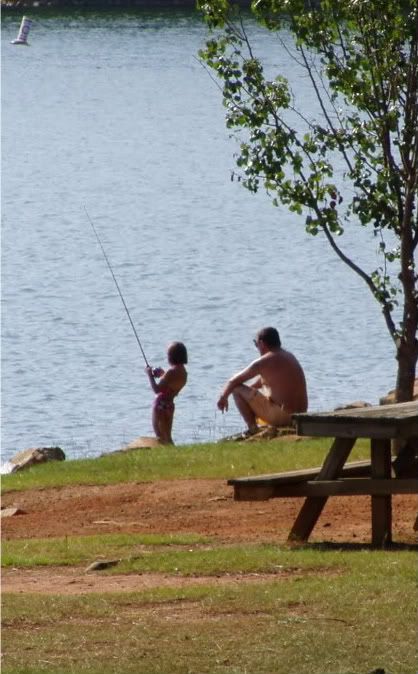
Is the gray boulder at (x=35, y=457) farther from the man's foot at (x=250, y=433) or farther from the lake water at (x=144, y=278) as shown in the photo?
the lake water at (x=144, y=278)

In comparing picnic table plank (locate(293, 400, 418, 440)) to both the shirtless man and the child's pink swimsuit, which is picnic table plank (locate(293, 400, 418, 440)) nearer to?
the shirtless man

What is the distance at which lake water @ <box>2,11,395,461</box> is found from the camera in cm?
1906

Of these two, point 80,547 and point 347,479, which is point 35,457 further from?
point 347,479

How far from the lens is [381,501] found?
9.05 m

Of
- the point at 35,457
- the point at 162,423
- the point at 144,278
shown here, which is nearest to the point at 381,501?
the point at 35,457

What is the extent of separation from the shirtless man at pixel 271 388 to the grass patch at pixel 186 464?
77 centimetres

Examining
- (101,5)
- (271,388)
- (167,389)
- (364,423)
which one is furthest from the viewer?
(101,5)

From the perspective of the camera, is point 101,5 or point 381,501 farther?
point 101,5

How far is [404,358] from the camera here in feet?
39.9

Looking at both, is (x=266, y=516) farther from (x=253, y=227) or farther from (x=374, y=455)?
(x=253, y=227)

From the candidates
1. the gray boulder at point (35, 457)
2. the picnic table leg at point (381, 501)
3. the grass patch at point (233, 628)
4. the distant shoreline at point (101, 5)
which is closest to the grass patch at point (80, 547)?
the picnic table leg at point (381, 501)

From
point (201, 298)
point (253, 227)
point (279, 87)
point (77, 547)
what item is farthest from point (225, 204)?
point (77, 547)

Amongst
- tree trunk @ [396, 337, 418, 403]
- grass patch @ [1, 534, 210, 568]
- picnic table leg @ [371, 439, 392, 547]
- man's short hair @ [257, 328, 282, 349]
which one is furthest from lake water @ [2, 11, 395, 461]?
picnic table leg @ [371, 439, 392, 547]

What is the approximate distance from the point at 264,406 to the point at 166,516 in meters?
3.55
